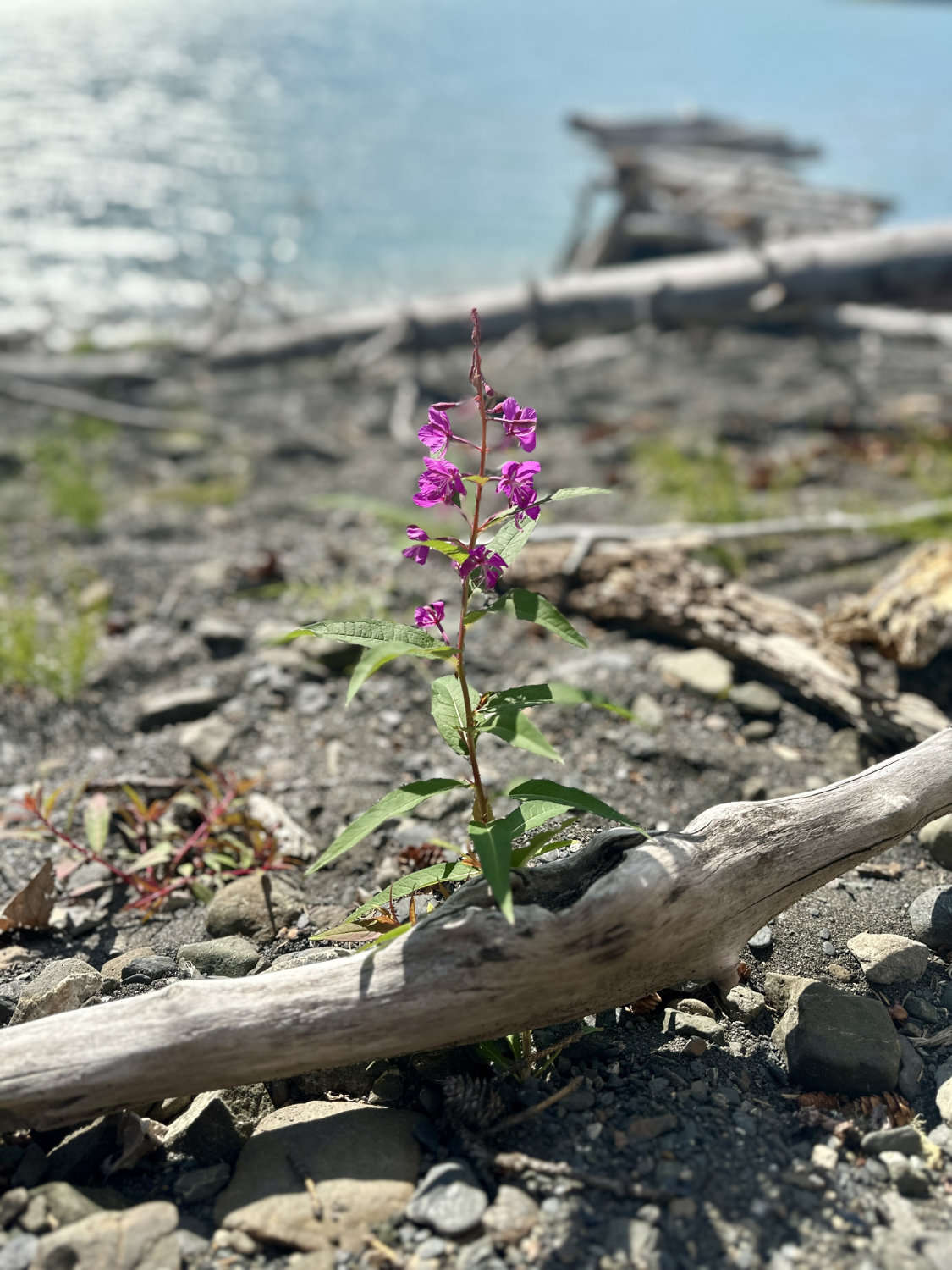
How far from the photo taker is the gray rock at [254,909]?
2.81 metres

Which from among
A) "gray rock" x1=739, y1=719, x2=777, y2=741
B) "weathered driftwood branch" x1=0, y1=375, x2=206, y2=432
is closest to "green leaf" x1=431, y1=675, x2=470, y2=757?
"gray rock" x1=739, y1=719, x2=777, y2=741

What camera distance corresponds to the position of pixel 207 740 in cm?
382

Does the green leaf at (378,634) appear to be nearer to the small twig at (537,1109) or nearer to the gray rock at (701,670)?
the small twig at (537,1109)

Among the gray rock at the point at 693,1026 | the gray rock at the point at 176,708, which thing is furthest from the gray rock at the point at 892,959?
the gray rock at the point at 176,708

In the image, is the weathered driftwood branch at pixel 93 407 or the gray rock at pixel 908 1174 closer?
the gray rock at pixel 908 1174

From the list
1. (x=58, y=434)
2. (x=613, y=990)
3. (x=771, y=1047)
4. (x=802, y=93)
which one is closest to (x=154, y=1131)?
(x=613, y=990)

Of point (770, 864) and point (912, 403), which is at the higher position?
point (912, 403)

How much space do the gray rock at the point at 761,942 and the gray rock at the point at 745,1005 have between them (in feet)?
0.57

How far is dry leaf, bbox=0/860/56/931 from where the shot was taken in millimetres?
2824

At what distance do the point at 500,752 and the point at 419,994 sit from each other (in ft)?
5.63

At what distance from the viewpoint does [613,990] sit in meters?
2.26

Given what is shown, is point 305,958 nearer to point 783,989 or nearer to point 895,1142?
point 783,989

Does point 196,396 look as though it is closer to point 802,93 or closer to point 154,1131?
point 154,1131

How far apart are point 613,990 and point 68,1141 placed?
4.30 ft
